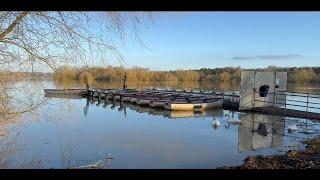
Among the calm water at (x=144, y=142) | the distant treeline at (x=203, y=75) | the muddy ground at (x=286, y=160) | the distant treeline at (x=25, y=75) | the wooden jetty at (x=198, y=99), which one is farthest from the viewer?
the distant treeline at (x=203, y=75)

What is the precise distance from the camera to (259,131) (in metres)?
16.3

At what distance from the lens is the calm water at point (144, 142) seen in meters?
9.56

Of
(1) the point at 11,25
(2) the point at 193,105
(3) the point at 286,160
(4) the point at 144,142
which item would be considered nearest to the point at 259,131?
(4) the point at 144,142

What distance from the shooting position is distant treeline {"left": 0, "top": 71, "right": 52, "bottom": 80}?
4.04 m

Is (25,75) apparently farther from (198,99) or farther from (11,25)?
(198,99)

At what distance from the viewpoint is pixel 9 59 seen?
4004 millimetres

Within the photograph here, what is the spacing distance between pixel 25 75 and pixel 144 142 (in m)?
9.86

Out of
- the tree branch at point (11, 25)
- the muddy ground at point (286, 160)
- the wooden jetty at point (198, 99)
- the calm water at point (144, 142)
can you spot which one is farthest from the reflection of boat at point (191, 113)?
the tree branch at point (11, 25)

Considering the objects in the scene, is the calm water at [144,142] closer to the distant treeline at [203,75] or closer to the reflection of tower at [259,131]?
the reflection of tower at [259,131]

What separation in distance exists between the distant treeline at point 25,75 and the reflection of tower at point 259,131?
9.38 meters

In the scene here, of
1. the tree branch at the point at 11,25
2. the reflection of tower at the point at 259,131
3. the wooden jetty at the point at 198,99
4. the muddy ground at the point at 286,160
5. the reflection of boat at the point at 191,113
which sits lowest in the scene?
the reflection of boat at the point at 191,113

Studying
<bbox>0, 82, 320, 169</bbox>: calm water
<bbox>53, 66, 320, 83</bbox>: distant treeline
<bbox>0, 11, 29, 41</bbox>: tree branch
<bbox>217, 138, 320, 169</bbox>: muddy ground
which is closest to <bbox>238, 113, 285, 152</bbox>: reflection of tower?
<bbox>0, 82, 320, 169</bbox>: calm water

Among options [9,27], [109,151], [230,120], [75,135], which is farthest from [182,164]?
[230,120]

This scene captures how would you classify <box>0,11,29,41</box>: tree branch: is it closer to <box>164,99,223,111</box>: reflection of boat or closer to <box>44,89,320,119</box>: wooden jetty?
<box>44,89,320,119</box>: wooden jetty
